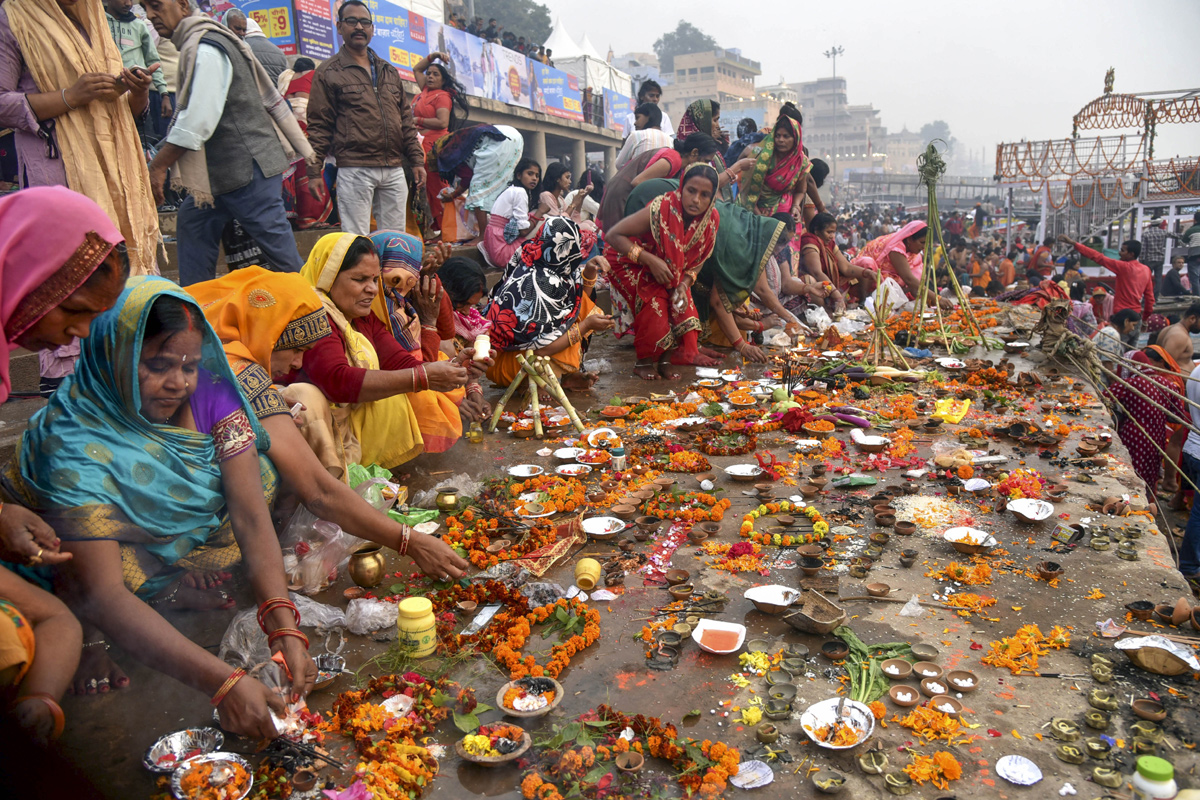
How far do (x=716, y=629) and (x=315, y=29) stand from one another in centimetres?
969

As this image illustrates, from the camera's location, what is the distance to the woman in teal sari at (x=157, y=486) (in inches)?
86.0

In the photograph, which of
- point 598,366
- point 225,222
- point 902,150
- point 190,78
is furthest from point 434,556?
point 902,150

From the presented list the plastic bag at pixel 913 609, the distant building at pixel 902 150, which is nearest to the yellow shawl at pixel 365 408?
the plastic bag at pixel 913 609

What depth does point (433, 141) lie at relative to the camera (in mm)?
8320

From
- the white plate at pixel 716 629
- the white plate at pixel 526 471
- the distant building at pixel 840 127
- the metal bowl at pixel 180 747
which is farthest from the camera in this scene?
the distant building at pixel 840 127

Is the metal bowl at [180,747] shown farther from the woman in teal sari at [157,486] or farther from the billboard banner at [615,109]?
the billboard banner at [615,109]

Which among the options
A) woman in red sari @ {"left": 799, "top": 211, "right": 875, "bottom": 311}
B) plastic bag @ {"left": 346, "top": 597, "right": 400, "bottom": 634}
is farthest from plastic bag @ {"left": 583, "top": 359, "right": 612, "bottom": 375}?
plastic bag @ {"left": 346, "top": 597, "right": 400, "bottom": 634}

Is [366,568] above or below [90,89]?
below

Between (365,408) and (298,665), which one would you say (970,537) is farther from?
(365,408)

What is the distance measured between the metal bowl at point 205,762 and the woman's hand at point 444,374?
82.9 inches

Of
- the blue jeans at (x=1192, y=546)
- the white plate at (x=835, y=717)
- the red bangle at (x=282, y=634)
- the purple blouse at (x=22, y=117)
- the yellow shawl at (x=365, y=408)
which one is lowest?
the blue jeans at (x=1192, y=546)

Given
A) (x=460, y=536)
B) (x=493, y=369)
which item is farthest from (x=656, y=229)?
(x=460, y=536)

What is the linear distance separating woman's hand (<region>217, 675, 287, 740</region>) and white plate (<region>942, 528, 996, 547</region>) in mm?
2724

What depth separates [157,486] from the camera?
2.45 metres
